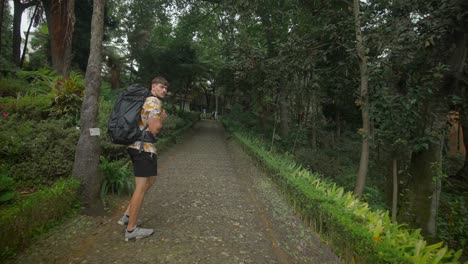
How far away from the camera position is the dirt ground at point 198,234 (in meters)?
3.19

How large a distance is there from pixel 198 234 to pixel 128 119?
1.77 metres

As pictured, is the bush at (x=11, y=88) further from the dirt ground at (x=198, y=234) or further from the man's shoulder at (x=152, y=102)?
the man's shoulder at (x=152, y=102)

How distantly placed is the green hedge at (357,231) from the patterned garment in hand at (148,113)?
7.61 feet

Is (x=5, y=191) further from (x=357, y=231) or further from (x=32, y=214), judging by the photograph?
(x=357, y=231)

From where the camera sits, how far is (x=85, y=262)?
9.82ft

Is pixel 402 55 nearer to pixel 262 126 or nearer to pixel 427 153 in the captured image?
pixel 427 153

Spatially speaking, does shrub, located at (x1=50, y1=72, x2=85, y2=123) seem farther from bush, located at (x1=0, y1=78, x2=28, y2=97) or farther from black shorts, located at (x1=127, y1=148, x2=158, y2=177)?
black shorts, located at (x1=127, y1=148, x2=158, y2=177)

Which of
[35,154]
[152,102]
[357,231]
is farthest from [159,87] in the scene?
[35,154]

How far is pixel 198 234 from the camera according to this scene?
3.86 metres

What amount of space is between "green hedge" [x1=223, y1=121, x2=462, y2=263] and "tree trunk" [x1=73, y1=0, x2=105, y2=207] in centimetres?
317

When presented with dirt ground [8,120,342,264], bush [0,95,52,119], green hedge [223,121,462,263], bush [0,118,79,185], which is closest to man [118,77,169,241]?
dirt ground [8,120,342,264]

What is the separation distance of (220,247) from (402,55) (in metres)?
4.55

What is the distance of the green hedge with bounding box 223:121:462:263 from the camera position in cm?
238

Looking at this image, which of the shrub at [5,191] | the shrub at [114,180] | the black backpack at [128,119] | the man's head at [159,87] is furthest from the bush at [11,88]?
the man's head at [159,87]
